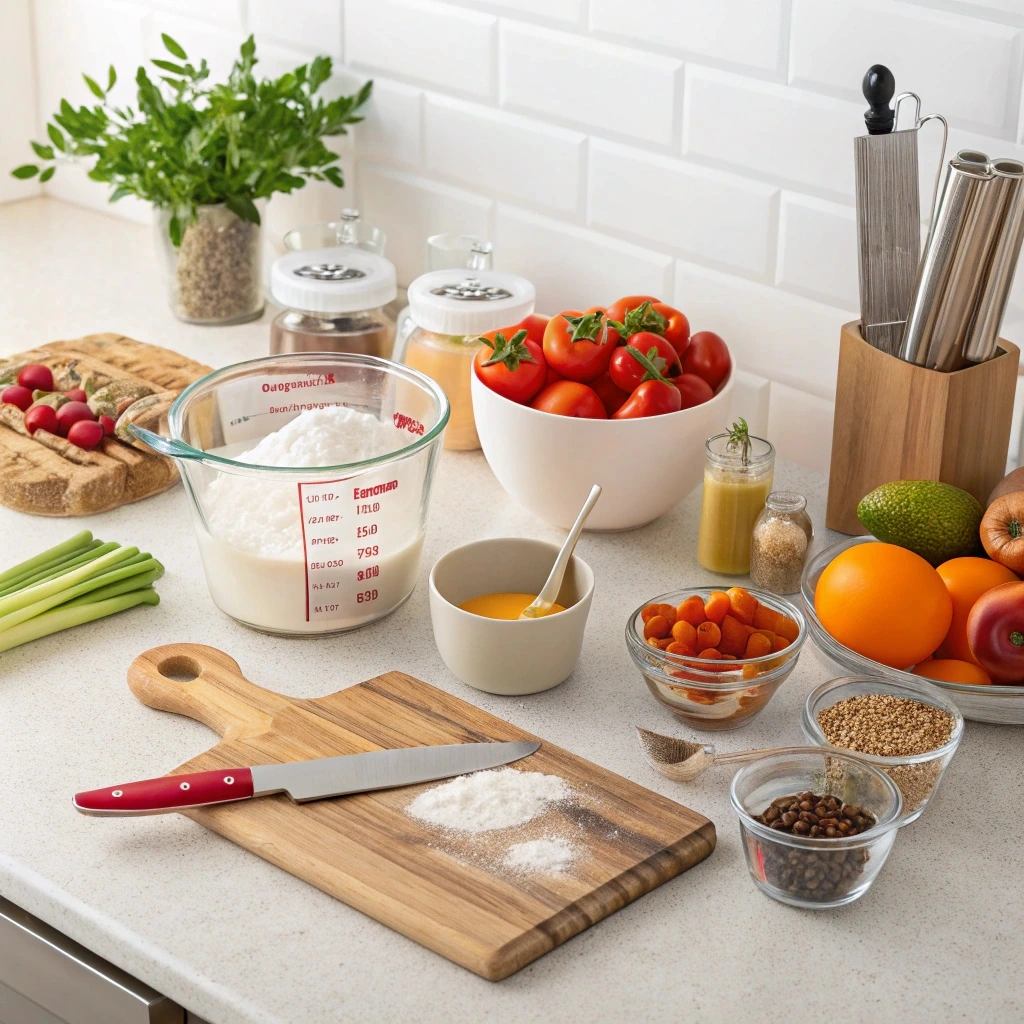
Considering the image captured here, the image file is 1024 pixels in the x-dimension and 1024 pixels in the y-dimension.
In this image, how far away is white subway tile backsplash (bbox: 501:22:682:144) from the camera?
1493 millimetres

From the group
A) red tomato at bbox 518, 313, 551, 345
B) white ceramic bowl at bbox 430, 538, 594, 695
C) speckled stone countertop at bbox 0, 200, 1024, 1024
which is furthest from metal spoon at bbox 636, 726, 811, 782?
red tomato at bbox 518, 313, 551, 345

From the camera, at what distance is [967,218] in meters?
1.13

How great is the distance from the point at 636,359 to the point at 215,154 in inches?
28.1

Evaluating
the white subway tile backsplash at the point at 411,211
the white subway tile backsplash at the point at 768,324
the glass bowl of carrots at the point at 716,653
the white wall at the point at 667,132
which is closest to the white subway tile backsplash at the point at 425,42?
the white wall at the point at 667,132

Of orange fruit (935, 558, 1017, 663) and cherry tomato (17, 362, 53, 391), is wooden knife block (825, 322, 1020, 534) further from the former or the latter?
cherry tomato (17, 362, 53, 391)

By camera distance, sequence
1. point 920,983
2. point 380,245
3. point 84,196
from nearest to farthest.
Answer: point 920,983 < point 380,245 < point 84,196

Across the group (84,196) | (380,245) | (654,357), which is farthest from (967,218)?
(84,196)

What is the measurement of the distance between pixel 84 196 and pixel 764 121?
1.25 metres

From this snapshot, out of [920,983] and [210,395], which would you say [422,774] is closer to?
[920,983]

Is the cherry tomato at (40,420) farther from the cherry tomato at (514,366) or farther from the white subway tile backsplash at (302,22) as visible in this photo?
the white subway tile backsplash at (302,22)

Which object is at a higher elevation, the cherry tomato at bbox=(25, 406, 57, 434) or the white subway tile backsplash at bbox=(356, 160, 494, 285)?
the white subway tile backsplash at bbox=(356, 160, 494, 285)

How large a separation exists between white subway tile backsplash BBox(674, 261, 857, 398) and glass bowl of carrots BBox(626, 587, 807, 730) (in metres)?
0.45

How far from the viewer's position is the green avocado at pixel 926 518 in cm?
118

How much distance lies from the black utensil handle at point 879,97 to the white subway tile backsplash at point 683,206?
269mm
